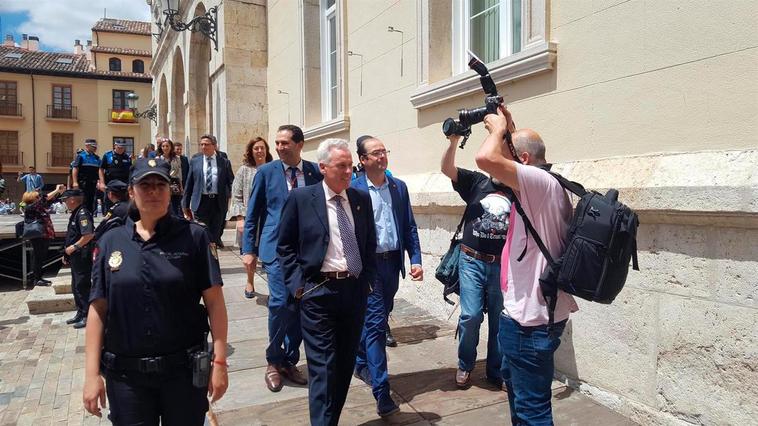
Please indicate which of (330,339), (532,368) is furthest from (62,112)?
(532,368)

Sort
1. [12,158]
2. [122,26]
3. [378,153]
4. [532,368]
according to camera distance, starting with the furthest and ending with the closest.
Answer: [122,26], [12,158], [378,153], [532,368]

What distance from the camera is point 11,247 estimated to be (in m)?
10.4

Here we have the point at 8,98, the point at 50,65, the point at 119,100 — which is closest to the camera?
the point at 8,98

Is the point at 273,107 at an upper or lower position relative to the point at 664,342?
upper

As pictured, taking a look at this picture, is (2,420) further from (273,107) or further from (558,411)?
(273,107)

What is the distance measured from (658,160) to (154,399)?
127 inches

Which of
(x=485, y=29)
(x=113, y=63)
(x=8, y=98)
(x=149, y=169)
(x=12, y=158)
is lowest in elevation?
(x=149, y=169)

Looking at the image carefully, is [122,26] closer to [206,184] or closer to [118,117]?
[118,117]

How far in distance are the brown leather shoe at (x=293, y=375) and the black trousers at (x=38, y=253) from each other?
292 inches

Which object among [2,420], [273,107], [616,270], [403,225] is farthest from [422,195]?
[273,107]

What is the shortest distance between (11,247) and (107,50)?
141 ft

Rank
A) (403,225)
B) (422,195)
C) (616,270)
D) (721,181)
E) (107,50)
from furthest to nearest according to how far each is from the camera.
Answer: (107,50)
(422,195)
(403,225)
(721,181)
(616,270)

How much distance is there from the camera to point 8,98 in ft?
135

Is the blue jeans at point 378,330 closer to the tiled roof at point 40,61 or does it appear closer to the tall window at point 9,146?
the tall window at point 9,146
